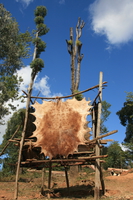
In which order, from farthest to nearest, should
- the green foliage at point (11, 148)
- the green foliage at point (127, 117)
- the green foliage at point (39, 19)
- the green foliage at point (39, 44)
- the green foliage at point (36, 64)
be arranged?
the green foliage at point (127, 117) → the green foliage at point (11, 148) → the green foliage at point (39, 19) → the green foliage at point (39, 44) → the green foliage at point (36, 64)

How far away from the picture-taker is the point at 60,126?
748 centimetres

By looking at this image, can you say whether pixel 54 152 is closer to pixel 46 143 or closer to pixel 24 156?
pixel 46 143

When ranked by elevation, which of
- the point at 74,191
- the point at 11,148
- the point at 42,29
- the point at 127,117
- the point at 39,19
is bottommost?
the point at 74,191

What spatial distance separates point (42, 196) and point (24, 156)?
198cm

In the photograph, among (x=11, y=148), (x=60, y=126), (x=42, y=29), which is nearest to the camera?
(x=60, y=126)

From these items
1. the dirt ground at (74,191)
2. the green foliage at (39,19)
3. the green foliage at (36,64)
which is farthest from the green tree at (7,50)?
the dirt ground at (74,191)

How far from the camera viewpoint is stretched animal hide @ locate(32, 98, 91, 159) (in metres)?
7.09

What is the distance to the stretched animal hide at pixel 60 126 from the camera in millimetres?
7086

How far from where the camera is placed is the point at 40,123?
25.3ft

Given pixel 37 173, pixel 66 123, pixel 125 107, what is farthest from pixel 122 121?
pixel 66 123

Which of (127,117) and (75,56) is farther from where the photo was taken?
(127,117)

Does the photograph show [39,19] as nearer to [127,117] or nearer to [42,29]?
[42,29]

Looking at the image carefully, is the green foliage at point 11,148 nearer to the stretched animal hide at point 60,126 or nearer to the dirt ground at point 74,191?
the dirt ground at point 74,191

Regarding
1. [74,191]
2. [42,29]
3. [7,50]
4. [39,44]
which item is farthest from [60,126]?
[42,29]
